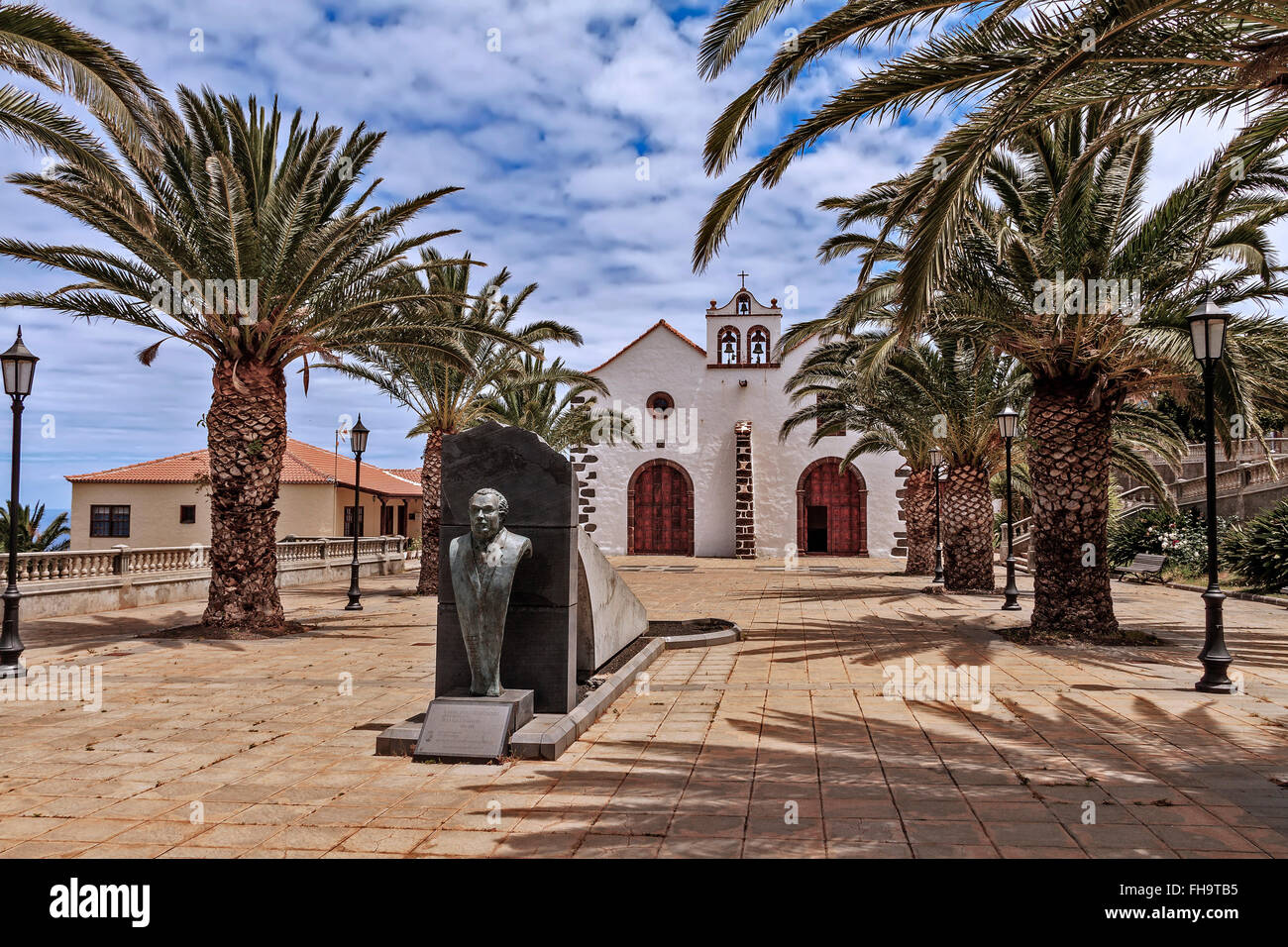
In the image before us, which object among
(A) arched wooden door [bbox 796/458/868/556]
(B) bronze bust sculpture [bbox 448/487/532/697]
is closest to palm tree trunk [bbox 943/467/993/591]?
(B) bronze bust sculpture [bbox 448/487/532/697]

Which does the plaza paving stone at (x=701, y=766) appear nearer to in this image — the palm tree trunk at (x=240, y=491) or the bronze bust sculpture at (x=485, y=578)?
the bronze bust sculpture at (x=485, y=578)

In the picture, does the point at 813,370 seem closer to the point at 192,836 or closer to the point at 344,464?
the point at 192,836

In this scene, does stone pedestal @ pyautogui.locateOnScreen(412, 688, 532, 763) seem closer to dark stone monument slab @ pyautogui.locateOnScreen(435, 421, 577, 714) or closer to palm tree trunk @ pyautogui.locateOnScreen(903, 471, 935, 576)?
dark stone monument slab @ pyautogui.locateOnScreen(435, 421, 577, 714)

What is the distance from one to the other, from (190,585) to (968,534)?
53.3ft

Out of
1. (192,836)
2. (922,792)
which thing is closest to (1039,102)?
(922,792)

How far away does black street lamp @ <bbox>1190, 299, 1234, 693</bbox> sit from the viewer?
310 inches

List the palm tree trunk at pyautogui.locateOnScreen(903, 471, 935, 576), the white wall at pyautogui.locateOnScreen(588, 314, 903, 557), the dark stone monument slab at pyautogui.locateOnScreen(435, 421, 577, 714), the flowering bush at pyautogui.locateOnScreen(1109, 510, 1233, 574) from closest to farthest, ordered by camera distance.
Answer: the dark stone monument slab at pyautogui.locateOnScreen(435, 421, 577, 714), the flowering bush at pyautogui.locateOnScreen(1109, 510, 1233, 574), the palm tree trunk at pyautogui.locateOnScreen(903, 471, 935, 576), the white wall at pyautogui.locateOnScreen(588, 314, 903, 557)

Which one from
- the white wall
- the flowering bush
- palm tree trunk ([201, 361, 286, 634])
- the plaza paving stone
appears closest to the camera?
the plaza paving stone

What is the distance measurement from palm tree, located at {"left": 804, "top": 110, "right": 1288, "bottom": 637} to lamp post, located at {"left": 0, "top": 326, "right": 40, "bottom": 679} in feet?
32.3

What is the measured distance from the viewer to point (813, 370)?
22.6 meters

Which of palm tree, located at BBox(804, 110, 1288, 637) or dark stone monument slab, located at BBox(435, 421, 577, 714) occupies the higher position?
palm tree, located at BBox(804, 110, 1288, 637)

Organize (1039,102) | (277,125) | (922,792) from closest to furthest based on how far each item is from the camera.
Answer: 1. (922,792)
2. (1039,102)
3. (277,125)

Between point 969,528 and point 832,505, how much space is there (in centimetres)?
1585

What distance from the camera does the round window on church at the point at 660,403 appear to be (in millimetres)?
35219
